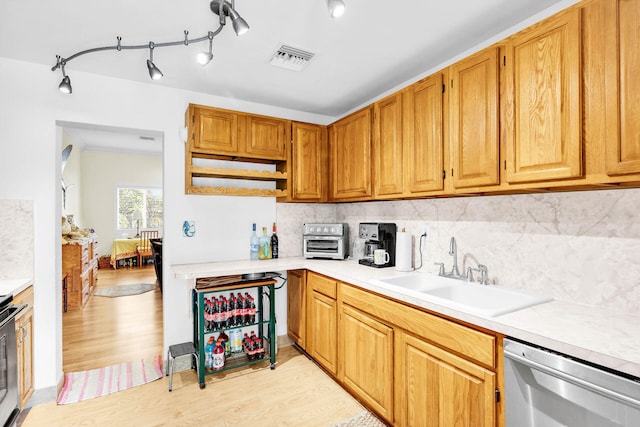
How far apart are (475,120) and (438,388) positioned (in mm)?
1478

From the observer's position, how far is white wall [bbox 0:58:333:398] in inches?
92.0

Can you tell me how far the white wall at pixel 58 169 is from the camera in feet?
7.67

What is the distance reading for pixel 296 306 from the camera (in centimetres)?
320

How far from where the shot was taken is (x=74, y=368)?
2.85 m

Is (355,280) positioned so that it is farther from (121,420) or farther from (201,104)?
(201,104)

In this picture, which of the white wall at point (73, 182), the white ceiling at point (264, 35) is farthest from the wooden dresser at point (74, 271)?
the white ceiling at point (264, 35)

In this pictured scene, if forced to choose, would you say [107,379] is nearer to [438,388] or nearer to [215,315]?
[215,315]

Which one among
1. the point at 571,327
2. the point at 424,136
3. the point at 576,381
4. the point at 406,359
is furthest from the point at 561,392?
the point at 424,136

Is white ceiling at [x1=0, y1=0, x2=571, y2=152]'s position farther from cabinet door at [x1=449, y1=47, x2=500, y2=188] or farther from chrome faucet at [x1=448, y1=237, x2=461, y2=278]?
chrome faucet at [x1=448, y1=237, x2=461, y2=278]

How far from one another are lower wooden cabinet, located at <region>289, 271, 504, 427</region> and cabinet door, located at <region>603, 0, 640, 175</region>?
87 cm

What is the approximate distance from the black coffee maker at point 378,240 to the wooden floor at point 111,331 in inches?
90.4

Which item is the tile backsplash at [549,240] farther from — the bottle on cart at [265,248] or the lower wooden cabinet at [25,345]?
the lower wooden cabinet at [25,345]

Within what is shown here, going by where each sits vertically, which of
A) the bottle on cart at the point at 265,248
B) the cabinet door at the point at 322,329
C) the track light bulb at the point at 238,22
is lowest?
the cabinet door at the point at 322,329

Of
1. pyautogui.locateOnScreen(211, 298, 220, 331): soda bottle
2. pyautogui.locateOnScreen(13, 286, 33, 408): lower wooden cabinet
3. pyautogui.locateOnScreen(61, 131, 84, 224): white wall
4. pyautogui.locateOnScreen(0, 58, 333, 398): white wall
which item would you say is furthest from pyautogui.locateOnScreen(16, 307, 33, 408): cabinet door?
pyautogui.locateOnScreen(61, 131, 84, 224): white wall
